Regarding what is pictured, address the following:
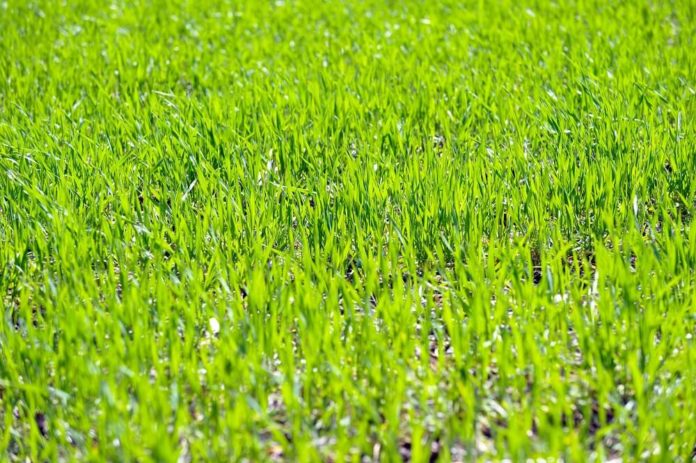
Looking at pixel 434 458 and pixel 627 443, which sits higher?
pixel 627 443

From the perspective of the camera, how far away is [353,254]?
2945 mm

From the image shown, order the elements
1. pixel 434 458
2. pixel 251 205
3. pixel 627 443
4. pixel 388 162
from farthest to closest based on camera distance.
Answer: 1. pixel 388 162
2. pixel 251 205
3. pixel 434 458
4. pixel 627 443

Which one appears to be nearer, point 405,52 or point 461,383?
point 461,383

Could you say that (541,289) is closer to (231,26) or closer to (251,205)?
(251,205)

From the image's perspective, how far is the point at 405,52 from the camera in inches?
213

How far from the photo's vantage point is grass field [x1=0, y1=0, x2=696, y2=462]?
80.8 inches

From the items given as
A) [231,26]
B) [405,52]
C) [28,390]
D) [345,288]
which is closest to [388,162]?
[345,288]

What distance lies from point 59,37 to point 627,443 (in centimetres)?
517

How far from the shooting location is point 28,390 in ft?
6.91

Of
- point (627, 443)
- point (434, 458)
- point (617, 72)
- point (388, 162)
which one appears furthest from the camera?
point (617, 72)

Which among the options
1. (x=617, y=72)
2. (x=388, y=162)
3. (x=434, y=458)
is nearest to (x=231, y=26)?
(x=617, y=72)

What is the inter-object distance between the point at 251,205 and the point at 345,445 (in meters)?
1.30

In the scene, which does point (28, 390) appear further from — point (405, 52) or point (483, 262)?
point (405, 52)

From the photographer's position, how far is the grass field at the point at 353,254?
2053mm
